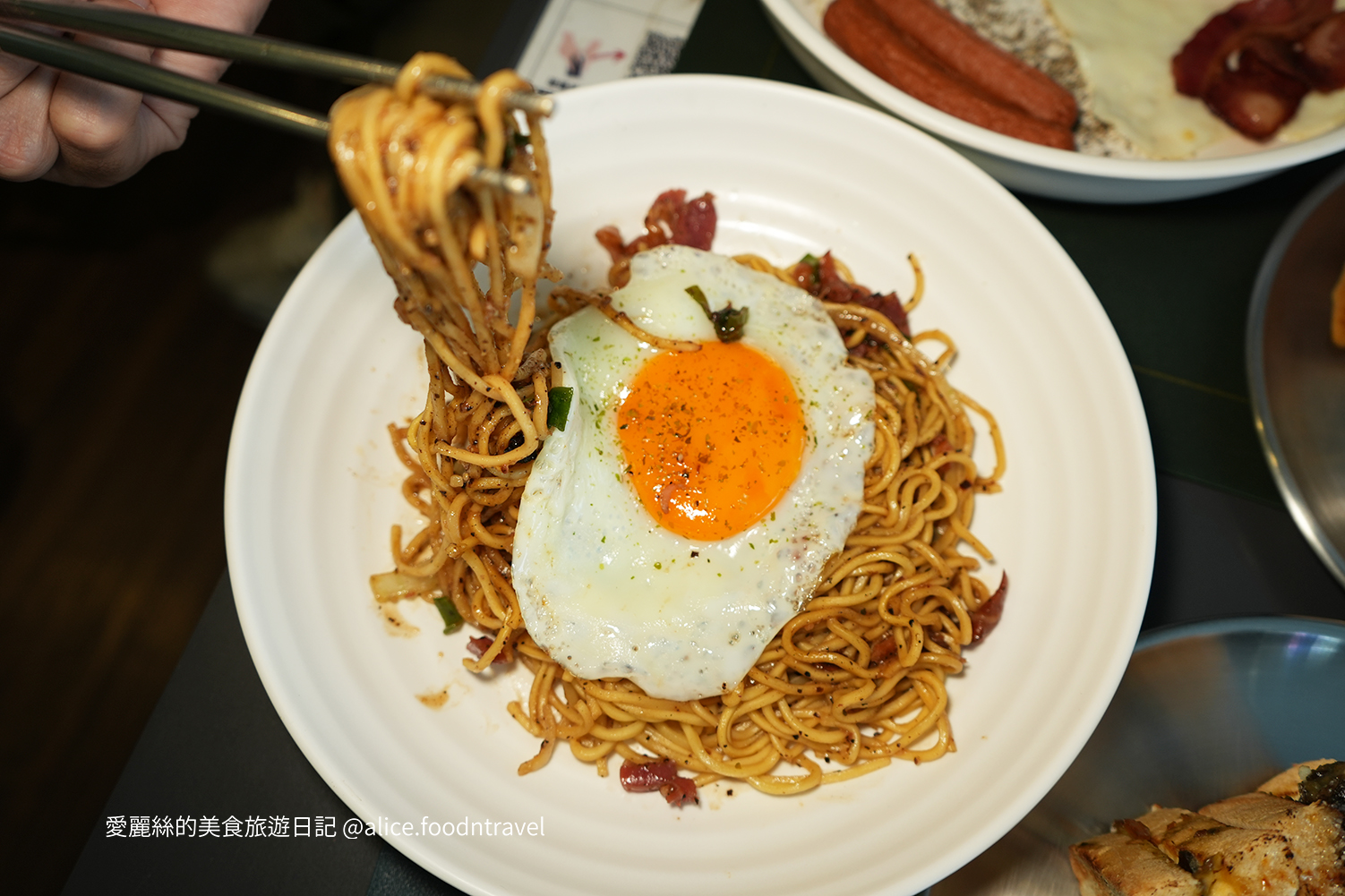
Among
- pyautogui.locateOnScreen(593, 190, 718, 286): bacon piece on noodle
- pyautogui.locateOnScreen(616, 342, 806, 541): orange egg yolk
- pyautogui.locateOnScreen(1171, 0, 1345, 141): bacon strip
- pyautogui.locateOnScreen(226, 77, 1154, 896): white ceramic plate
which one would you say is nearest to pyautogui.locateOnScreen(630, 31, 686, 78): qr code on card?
pyautogui.locateOnScreen(226, 77, 1154, 896): white ceramic plate

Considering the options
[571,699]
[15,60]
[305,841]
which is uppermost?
[15,60]

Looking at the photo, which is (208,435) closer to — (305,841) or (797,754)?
(305,841)

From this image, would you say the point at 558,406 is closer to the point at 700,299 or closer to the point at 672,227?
the point at 700,299

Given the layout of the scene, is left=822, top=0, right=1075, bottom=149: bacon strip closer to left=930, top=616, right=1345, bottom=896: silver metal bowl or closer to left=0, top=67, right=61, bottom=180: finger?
left=930, top=616, right=1345, bottom=896: silver metal bowl

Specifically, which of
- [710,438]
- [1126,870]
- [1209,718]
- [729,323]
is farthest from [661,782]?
[1209,718]

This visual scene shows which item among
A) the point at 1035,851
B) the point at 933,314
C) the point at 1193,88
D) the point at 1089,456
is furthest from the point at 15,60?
the point at 1193,88

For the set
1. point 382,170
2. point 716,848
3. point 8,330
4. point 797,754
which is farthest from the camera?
point 8,330
